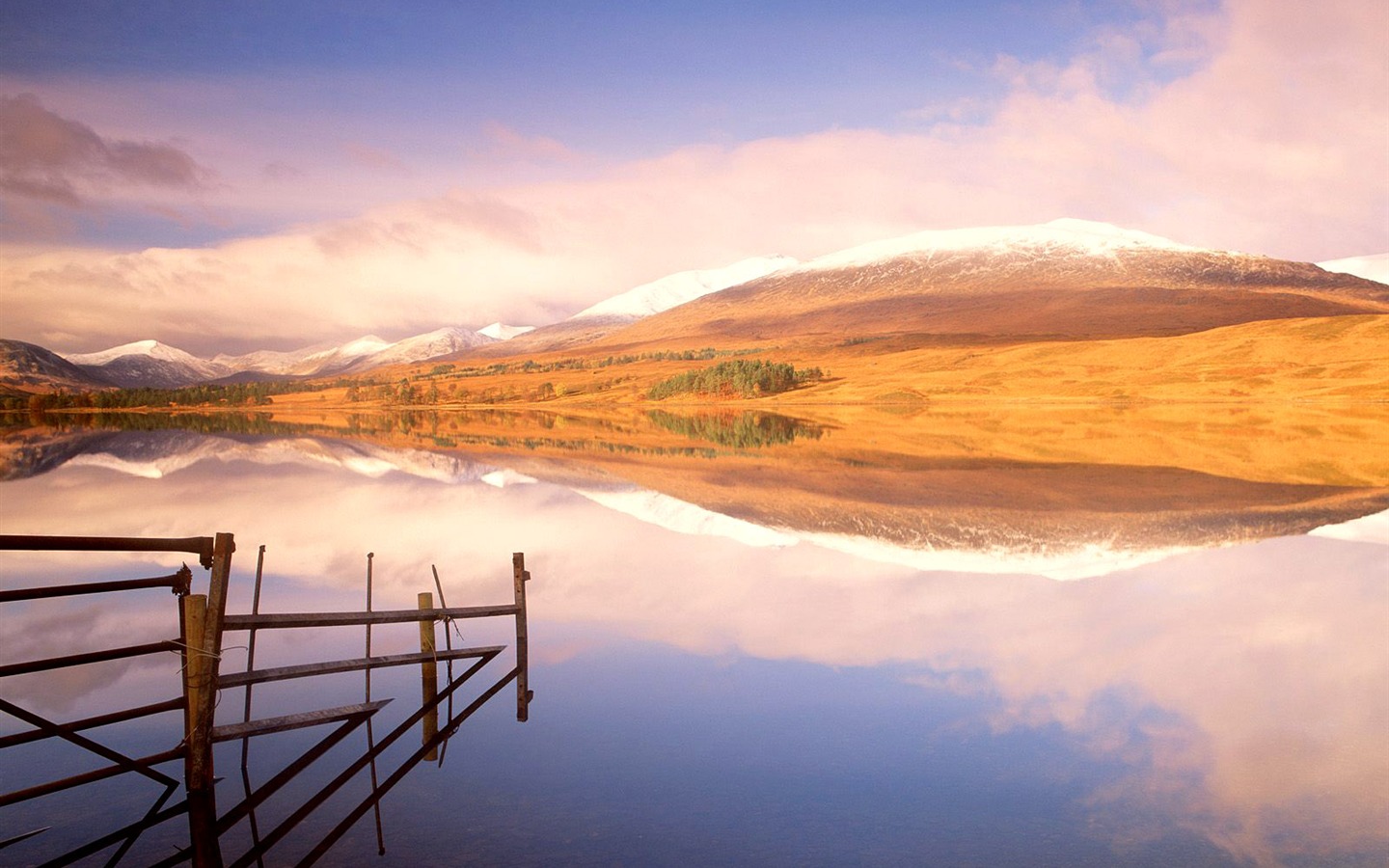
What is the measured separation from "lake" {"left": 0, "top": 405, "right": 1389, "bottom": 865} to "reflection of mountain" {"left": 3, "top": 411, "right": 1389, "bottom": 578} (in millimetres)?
238

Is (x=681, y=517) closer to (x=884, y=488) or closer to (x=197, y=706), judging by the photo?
(x=884, y=488)

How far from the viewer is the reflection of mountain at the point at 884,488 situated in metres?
23.4

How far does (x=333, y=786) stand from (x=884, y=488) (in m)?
25.5

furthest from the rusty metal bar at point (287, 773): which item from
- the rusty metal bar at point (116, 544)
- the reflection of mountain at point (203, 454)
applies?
the reflection of mountain at point (203, 454)

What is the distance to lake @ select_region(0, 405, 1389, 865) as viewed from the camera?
9.27m

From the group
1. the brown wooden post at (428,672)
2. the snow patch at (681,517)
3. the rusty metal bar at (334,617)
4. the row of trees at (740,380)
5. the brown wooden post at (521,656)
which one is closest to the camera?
the rusty metal bar at (334,617)

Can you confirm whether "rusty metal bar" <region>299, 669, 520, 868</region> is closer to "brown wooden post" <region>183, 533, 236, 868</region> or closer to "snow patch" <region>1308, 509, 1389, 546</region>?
"brown wooden post" <region>183, 533, 236, 868</region>

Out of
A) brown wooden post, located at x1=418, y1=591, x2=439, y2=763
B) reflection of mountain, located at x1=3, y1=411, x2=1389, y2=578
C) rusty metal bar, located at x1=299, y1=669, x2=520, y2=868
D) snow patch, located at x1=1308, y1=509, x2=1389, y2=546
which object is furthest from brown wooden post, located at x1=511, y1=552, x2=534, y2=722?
snow patch, located at x1=1308, y1=509, x2=1389, y2=546

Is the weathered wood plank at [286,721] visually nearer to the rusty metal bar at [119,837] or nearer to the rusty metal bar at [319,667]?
the rusty metal bar at [319,667]

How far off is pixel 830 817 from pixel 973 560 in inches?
505

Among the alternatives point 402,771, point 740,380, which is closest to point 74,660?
point 402,771

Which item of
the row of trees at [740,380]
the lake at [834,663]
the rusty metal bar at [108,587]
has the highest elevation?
the row of trees at [740,380]

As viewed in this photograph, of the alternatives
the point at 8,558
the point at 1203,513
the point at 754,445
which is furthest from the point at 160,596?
the point at 754,445

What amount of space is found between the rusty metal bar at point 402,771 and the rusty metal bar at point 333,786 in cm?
31
